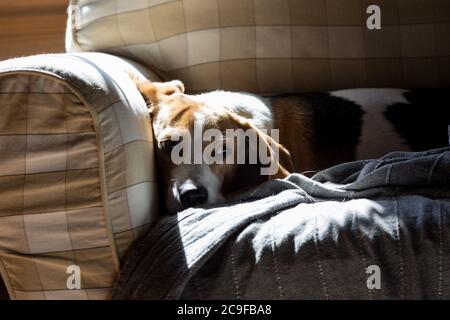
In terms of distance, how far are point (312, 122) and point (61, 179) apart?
0.91 metres

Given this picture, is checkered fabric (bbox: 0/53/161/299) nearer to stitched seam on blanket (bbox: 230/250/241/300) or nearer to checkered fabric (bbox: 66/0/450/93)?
stitched seam on blanket (bbox: 230/250/241/300)

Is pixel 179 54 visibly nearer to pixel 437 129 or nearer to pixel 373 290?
pixel 437 129

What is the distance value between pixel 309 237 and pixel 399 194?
27 centimetres

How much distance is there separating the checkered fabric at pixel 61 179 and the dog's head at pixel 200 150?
210 mm

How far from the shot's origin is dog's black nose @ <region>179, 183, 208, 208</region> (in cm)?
148

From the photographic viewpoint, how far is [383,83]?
6.73ft

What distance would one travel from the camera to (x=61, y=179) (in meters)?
1.28

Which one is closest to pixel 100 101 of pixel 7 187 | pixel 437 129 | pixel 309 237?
pixel 7 187

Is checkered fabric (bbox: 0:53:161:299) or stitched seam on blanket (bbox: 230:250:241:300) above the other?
checkered fabric (bbox: 0:53:161:299)

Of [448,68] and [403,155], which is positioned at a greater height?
[448,68]

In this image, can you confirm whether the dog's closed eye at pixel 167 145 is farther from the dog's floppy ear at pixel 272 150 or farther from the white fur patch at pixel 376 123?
the white fur patch at pixel 376 123

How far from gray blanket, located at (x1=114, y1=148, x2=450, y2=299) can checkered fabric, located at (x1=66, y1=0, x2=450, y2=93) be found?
0.75 m

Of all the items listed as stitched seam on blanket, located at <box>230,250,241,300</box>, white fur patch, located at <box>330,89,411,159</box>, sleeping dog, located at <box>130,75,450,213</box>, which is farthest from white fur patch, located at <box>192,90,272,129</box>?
stitched seam on blanket, located at <box>230,250,241,300</box>

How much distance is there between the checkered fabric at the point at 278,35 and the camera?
2.00 meters
